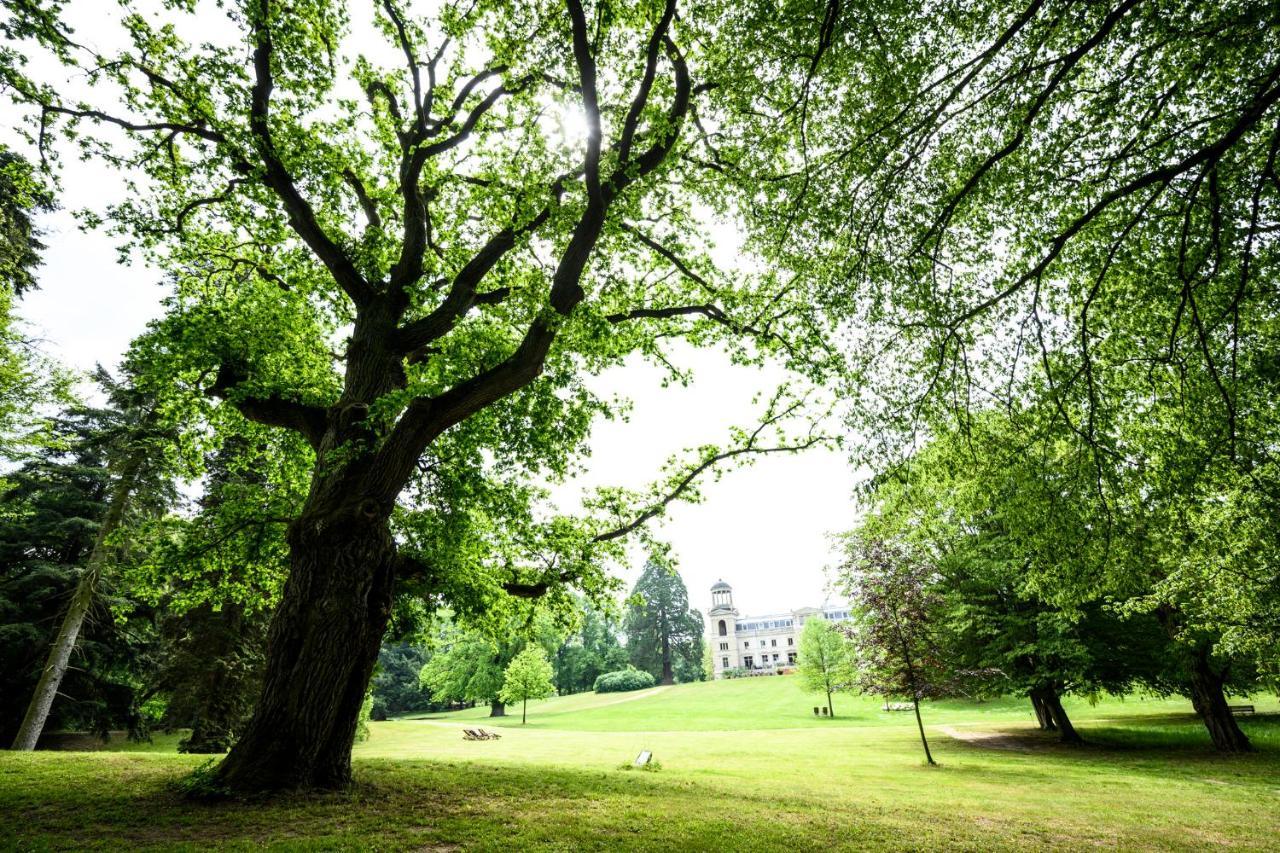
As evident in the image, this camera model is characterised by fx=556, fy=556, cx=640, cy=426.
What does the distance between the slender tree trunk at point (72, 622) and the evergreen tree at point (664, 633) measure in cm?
6119

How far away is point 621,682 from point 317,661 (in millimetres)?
59761

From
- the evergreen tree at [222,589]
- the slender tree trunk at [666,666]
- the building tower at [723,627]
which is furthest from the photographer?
the building tower at [723,627]

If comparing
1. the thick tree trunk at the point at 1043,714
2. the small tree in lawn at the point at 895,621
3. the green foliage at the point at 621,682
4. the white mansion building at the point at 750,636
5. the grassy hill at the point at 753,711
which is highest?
the white mansion building at the point at 750,636

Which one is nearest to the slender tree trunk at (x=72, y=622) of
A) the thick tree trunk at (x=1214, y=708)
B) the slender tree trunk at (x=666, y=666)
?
the thick tree trunk at (x=1214, y=708)

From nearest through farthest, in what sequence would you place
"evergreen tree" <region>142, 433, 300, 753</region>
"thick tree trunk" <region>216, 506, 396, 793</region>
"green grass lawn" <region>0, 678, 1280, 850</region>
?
"green grass lawn" <region>0, 678, 1280, 850</region> < "thick tree trunk" <region>216, 506, 396, 793</region> < "evergreen tree" <region>142, 433, 300, 753</region>

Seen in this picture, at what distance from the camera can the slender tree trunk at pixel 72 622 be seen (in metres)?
14.6

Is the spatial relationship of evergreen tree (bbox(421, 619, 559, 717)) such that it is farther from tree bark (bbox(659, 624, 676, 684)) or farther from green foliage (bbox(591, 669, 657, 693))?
tree bark (bbox(659, 624, 676, 684))

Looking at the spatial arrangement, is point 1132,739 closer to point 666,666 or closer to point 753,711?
point 753,711

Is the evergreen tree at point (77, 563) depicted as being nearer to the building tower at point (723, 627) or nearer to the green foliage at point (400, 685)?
the green foliage at point (400, 685)

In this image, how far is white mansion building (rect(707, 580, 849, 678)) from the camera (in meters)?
102

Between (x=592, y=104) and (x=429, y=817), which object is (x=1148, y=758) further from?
(x=592, y=104)

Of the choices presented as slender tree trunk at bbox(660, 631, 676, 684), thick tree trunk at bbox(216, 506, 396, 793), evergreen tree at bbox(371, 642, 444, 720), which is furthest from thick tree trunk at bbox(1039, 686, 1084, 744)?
slender tree trunk at bbox(660, 631, 676, 684)

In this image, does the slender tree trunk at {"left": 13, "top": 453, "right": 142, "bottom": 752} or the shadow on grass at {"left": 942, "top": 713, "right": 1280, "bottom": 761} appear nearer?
the slender tree trunk at {"left": 13, "top": 453, "right": 142, "bottom": 752}

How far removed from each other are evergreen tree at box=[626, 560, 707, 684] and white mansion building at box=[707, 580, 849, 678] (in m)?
25.5
